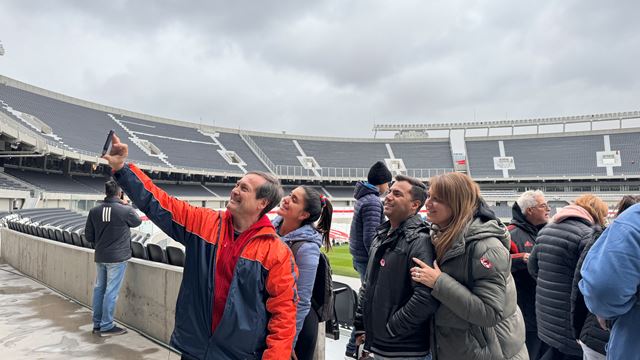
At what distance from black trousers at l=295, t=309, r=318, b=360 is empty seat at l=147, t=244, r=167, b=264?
2.46m

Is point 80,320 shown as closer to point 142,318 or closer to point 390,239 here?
point 142,318

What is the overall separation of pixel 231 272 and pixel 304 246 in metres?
0.49

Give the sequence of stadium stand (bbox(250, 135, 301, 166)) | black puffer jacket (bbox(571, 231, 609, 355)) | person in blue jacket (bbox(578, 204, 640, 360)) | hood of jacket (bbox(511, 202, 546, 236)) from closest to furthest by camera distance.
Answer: person in blue jacket (bbox(578, 204, 640, 360)) < black puffer jacket (bbox(571, 231, 609, 355)) < hood of jacket (bbox(511, 202, 546, 236)) < stadium stand (bbox(250, 135, 301, 166))

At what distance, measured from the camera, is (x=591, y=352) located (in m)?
2.05

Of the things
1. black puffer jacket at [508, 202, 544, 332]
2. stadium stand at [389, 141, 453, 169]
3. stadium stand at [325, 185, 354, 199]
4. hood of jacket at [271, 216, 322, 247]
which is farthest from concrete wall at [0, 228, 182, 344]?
stadium stand at [389, 141, 453, 169]

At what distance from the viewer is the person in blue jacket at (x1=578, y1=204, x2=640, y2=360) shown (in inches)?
52.2

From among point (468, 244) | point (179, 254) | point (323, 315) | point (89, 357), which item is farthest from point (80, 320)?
point (468, 244)

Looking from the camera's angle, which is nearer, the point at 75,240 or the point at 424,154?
the point at 75,240

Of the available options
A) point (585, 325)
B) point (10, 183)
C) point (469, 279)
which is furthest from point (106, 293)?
point (10, 183)

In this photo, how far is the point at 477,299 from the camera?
1735 millimetres

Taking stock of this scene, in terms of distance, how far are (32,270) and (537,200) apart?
7790mm

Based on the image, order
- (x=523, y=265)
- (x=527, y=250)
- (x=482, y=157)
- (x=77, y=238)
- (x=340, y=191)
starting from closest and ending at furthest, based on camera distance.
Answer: (x=523, y=265)
(x=527, y=250)
(x=77, y=238)
(x=340, y=191)
(x=482, y=157)

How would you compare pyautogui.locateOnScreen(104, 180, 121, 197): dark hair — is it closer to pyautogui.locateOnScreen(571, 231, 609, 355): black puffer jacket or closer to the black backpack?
the black backpack

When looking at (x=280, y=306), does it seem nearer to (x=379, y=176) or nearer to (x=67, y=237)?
(x=379, y=176)
